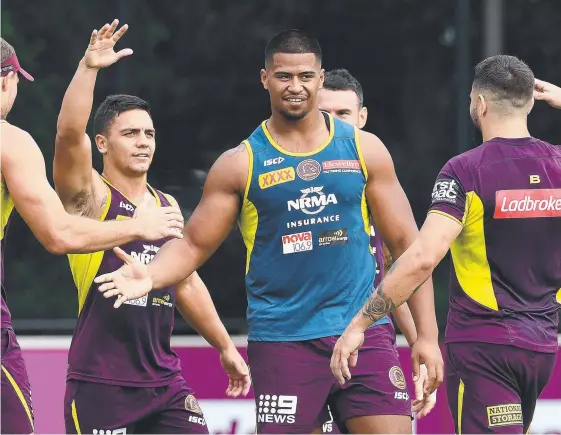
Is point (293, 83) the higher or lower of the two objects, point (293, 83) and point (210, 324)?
the higher

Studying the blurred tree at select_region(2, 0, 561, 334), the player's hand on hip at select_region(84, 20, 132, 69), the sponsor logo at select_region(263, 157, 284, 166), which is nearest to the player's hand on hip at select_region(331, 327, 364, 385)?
the sponsor logo at select_region(263, 157, 284, 166)

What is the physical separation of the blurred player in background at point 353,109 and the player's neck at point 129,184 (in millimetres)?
1080

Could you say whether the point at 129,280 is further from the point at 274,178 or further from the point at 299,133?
the point at 299,133

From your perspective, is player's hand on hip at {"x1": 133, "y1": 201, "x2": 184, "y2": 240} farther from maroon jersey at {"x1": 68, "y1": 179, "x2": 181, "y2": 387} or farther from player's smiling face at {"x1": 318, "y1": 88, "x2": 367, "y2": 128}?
player's smiling face at {"x1": 318, "y1": 88, "x2": 367, "y2": 128}

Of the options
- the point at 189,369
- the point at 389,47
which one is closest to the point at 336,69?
the point at 389,47

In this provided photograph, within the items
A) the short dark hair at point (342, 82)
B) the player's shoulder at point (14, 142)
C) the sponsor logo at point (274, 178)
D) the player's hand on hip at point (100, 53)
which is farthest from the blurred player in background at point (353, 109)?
the player's shoulder at point (14, 142)

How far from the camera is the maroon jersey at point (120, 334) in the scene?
664cm

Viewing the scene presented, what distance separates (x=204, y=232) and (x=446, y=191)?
1.11 metres

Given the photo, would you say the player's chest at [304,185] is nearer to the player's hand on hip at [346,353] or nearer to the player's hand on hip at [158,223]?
the player's hand on hip at [158,223]

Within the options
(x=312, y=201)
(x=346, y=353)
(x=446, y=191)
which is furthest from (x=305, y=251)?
(x=446, y=191)

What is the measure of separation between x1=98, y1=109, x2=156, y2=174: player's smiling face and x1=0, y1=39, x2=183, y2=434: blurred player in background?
1.04 meters

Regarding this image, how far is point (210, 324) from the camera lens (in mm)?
7082

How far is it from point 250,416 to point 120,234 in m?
2.90

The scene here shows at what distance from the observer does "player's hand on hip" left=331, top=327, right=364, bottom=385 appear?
5.75 metres
